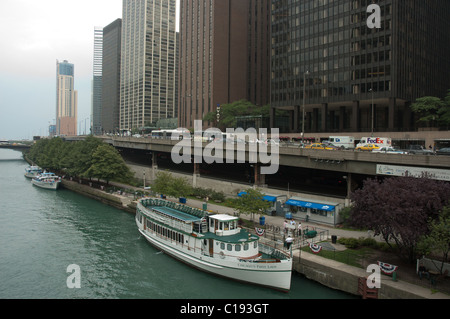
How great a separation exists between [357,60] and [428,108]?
60.9 ft

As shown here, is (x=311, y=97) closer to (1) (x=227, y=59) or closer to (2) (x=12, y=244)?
(1) (x=227, y=59)

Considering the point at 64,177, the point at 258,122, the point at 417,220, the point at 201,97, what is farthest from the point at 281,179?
the point at 201,97

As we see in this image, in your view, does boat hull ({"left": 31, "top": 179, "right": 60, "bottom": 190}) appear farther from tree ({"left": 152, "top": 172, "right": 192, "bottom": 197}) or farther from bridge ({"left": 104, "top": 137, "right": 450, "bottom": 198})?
tree ({"left": 152, "top": 172, "right": 192, "bottom": 197})

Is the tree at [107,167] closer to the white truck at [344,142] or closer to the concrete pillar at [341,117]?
the white truck at [344,142]

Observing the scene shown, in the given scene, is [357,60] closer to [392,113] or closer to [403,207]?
[392,113]

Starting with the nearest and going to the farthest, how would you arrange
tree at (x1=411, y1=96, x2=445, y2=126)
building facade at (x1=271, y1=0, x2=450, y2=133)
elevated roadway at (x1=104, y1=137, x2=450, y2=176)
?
elevated roadway at (x1=104, y1=137, x2=450, y2=176), tree at (x1=411, y1=96, x2=445, y2=126), building facade at (x1=271, y1=0, x2=450, y2=133)

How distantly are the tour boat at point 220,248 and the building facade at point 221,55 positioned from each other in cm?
9765

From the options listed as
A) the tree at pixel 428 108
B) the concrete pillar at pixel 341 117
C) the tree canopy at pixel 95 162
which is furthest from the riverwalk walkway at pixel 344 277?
the concrete pillar at pixel 341 117

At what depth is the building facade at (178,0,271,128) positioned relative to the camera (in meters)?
134

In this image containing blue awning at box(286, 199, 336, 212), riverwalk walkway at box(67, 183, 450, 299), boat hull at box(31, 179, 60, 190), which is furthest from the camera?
boat hull at box(31, 179, 60, 190)

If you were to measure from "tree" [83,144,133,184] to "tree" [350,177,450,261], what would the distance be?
5493 cm

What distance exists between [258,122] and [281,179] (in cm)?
4798

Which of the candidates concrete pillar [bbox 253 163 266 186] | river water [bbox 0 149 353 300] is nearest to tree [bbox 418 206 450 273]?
river water [bbox 0 149 353 300]
